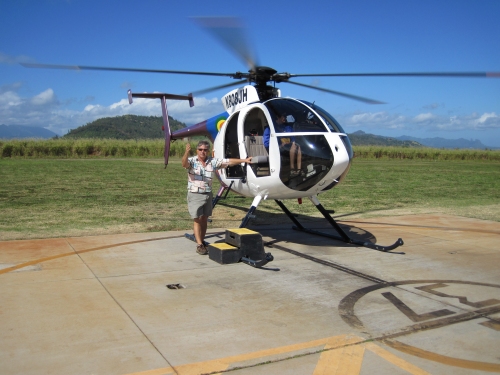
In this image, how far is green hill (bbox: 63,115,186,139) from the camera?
462ft

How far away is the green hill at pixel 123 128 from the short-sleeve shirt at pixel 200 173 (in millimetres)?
129817

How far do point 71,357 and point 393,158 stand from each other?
50678mm

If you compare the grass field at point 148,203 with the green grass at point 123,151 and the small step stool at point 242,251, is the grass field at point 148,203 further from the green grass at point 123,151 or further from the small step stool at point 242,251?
the green grass at point 123,151

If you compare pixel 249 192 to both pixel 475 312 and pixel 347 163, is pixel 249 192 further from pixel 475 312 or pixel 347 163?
pixel 475 312

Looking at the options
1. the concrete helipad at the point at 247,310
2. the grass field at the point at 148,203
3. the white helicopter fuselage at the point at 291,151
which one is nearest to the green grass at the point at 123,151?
the grass field at the point at 148,203

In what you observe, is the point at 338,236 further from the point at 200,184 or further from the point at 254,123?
the point at 200,184

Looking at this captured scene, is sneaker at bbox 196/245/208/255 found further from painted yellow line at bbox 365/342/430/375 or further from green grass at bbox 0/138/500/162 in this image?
green grass at bbox 0/138/500/162

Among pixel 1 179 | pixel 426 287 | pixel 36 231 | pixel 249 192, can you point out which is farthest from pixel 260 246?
pixel 1 179

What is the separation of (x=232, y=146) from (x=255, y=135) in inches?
20.0

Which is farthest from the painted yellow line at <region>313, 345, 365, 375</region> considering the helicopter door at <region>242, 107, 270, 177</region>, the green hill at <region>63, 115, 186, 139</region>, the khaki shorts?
the green hill at <region>63, 115, 186, 139</region>

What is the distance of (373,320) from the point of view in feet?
15.5

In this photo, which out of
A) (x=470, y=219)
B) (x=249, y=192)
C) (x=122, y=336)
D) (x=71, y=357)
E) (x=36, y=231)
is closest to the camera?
(x=71, y=357)

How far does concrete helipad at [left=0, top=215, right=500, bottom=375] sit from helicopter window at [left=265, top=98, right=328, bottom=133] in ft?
6.68

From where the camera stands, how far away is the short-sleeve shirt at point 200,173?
24.3ft
